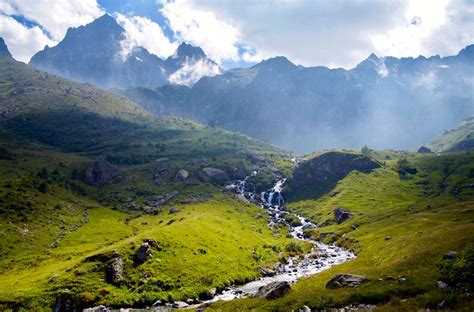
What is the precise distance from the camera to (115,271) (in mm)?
73562

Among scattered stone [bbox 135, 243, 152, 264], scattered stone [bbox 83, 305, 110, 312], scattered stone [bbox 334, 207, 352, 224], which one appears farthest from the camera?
scattered stone [bbox 334, 207, 352, 224]

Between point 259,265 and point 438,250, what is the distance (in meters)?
49.5

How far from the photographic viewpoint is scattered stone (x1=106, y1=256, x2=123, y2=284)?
72.1 meters

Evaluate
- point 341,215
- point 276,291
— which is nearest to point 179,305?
point 276,291

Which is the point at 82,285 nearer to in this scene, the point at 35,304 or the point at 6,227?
the point at 35,304

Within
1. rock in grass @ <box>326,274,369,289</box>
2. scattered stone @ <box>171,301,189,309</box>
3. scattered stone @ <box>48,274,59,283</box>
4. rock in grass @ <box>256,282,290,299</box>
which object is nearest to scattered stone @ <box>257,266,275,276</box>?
scattered stone @ <box>171,301,189,309</box>

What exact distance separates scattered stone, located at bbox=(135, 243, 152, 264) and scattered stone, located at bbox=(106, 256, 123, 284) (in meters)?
4.38

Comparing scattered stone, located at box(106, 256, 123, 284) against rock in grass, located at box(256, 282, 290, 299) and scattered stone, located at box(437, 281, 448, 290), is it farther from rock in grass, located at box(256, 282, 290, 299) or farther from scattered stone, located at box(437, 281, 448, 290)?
scattered stone, located at box(437, 281, 448, 290)

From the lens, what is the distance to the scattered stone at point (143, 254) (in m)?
79.9

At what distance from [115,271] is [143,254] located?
339 inches

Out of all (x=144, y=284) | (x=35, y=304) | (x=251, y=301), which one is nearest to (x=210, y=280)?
(x=144, y=284)

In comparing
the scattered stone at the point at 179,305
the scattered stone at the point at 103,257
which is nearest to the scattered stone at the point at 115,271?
the scattered stone at the point at 103,257

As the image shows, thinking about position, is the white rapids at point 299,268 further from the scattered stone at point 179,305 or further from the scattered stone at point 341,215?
the scattered stone at point 341,215

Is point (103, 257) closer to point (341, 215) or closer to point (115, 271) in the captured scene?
point (115, 271)
